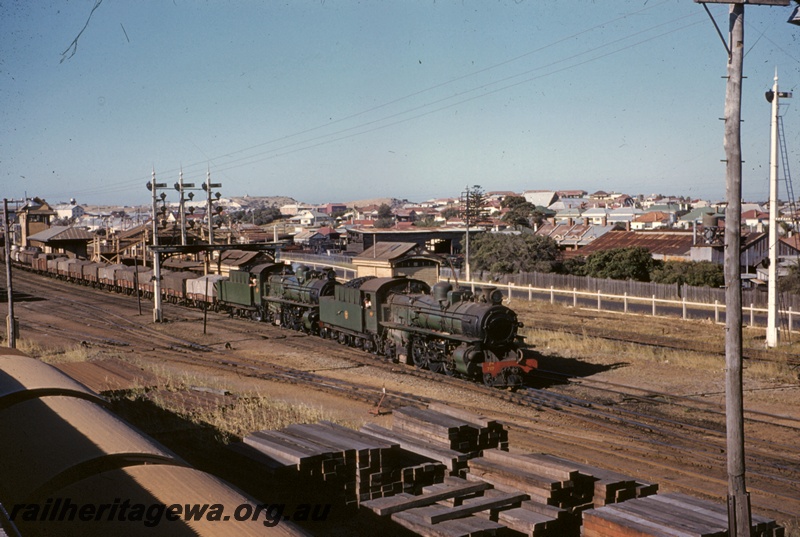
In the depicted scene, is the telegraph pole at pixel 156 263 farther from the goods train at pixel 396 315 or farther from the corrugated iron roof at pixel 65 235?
the corrugated iron roof at pixel 65 235

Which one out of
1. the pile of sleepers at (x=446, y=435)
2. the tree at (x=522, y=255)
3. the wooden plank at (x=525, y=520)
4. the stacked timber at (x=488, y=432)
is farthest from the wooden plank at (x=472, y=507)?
the tree at (x=522, y=255)

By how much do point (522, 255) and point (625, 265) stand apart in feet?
31.1

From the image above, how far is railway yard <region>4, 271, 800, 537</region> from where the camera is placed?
13.3 meters

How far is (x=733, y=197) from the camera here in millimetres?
7891

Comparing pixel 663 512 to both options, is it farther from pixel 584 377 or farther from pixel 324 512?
pixel 584 377

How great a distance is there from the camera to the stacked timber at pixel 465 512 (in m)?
8.19

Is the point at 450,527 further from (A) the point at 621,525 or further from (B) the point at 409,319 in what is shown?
(B) the point at 409,319

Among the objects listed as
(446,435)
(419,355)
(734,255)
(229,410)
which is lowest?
(419,355)

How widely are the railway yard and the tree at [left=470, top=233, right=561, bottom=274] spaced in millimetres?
20945

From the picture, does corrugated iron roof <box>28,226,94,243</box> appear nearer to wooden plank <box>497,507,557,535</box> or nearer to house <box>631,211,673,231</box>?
wooden plank <box>497,507,557,535</box>

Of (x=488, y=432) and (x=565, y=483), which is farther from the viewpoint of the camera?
(x=488, y=432)

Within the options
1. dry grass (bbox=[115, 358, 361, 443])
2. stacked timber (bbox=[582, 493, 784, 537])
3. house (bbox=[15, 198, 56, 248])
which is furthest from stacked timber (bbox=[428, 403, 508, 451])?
house (bbox=[15, 198, 56, 248])

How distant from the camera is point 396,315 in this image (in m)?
25.6

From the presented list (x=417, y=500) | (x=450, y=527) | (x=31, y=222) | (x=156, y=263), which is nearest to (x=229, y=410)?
(x=417, y=500)
